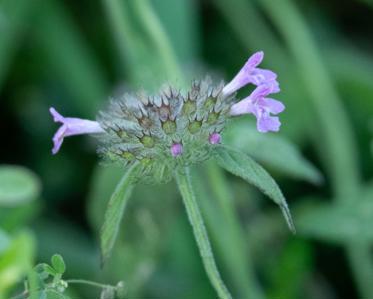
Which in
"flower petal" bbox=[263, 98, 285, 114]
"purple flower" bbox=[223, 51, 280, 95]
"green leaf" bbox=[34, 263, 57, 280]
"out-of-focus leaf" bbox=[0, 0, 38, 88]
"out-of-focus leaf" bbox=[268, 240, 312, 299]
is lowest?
"out-of-focus leaf" bbox=[268, 240, 312, 299]

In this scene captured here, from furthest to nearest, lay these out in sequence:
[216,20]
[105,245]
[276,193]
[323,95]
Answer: [216,20]
[323,95]
[105,245]
[276,193]

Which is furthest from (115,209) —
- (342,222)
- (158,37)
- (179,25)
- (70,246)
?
(179,25)

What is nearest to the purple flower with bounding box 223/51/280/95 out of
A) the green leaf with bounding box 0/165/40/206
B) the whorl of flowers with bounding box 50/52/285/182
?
the whorl of flowers with bounding box 50/52/285/182

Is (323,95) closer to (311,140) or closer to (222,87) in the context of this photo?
(311,140)

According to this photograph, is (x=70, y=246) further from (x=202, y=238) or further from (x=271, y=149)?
(x=202, y=238)

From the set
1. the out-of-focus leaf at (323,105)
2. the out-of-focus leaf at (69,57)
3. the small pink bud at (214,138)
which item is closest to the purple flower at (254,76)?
the small pink bud at (214,138)

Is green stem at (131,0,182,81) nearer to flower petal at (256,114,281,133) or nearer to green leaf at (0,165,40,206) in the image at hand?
green leaf at (0,165,40,206)

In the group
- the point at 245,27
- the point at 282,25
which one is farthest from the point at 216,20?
the point at 282,25

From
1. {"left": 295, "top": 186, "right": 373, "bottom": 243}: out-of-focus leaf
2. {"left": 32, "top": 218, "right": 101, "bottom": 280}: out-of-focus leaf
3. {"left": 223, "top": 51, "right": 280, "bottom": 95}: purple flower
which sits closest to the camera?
{"left": 223, "top": 51, "right": 280, "bottom": 95}: purple flower
